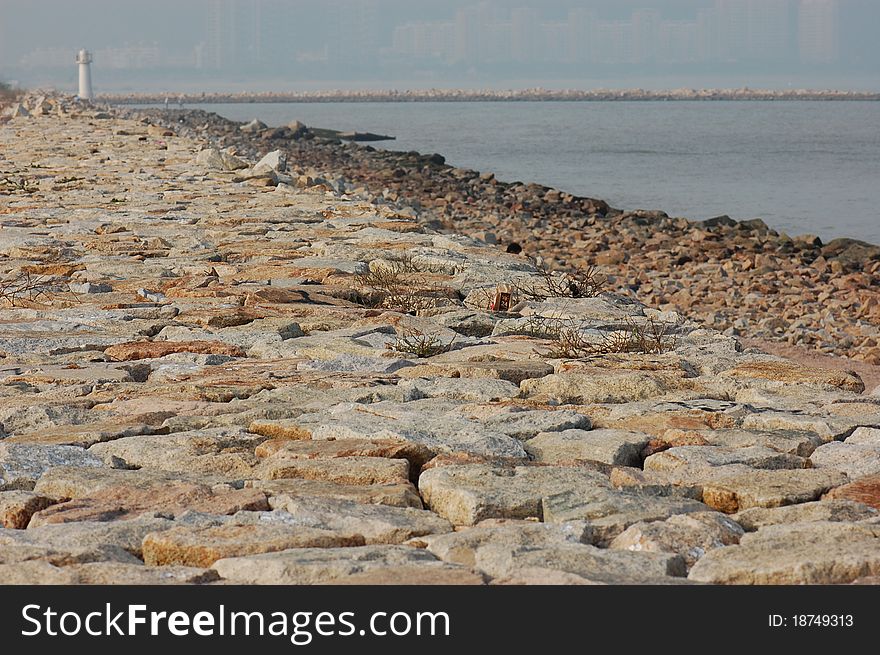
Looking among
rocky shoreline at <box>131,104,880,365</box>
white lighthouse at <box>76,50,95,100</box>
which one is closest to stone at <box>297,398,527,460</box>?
rocky shoreline at <box>131,104,880,365</box>

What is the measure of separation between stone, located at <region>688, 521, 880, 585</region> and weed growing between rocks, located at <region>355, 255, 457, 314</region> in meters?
3.38

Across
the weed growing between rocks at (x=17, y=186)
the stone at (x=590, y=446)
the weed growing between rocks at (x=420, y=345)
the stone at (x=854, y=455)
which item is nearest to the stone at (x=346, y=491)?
the stone at (x=590, y=446)

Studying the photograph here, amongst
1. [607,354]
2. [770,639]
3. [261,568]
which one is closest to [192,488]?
[261,568]

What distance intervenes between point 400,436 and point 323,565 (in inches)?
40.0

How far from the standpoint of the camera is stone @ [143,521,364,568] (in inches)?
104

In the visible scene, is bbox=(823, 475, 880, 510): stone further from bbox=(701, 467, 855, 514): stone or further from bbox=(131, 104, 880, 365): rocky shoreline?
bbox=(131, 104, 880, 365): rocky shoreline

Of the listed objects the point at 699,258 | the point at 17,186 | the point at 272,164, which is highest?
the point at 272,164

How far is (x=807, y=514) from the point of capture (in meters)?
2.95

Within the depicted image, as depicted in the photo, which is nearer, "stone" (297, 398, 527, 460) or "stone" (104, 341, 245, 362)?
"stone" (297, 398, 527, 460)

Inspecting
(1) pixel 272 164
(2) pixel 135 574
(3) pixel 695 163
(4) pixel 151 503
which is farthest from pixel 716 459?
(3) pixel 695 163

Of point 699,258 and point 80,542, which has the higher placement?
point 80,542

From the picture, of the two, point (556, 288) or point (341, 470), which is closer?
point (341, 470)

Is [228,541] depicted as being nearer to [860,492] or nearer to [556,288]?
[860,492]

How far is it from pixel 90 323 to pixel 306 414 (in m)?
1.94
